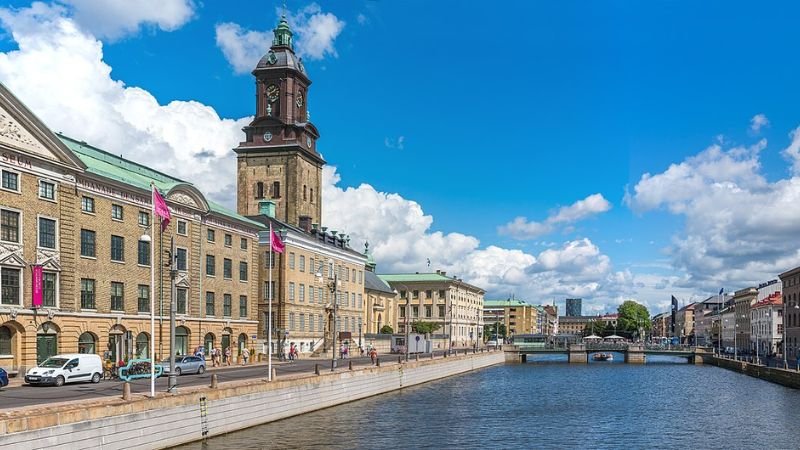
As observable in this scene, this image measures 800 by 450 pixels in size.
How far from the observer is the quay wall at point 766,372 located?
80.9 metres

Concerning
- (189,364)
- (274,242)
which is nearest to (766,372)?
(274,242)

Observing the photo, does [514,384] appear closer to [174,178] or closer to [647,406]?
[647,406]

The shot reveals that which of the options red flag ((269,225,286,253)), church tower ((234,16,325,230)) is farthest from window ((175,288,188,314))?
church tower ((234,16,325,230))

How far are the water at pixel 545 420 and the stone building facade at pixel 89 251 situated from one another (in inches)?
603

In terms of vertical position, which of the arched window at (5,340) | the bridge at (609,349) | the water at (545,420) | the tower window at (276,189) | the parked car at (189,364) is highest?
the tower window at (276,189)

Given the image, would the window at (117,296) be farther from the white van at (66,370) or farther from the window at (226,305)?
the window at (226,305)

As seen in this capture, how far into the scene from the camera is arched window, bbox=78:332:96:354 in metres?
58.6

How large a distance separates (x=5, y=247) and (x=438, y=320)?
14482 centimetres

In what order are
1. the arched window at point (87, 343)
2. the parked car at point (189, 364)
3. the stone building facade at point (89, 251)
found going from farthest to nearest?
the arched window at point (87, 343)
the parked car at point (189, 364)
the stone building facade at point (89, 251)

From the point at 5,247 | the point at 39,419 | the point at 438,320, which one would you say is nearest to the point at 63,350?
the point at 5,247

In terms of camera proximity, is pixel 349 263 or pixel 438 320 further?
pixel 438 320

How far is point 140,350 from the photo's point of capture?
6594cm

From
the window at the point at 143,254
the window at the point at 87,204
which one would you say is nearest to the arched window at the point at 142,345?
the window at the point at 143,254

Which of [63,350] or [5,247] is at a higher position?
[5,247]
